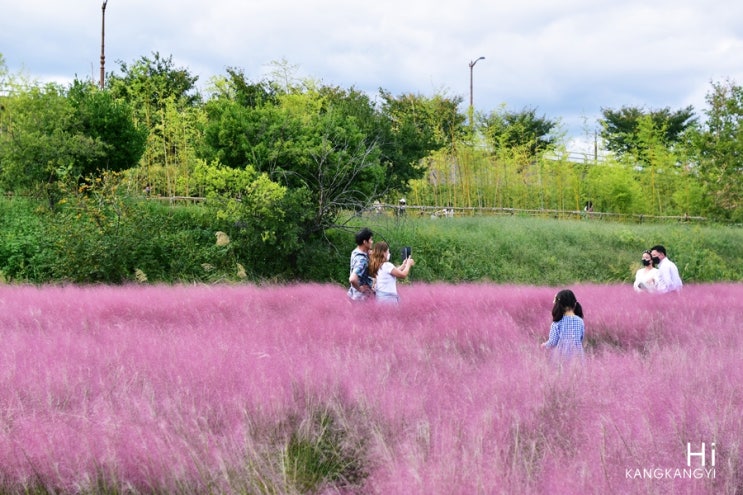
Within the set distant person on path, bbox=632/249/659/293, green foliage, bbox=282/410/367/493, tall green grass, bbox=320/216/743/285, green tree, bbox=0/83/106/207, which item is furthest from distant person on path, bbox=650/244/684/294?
green tree, bbox=0/83/106/207

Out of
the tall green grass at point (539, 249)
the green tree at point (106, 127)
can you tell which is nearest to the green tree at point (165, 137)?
the green tree at point (106, 127)

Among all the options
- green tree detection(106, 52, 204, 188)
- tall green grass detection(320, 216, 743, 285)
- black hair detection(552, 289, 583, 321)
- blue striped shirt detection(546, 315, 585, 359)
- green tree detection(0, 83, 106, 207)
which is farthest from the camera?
green tree detection(106, 52, 204, 188)

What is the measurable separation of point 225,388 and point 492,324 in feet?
12.4

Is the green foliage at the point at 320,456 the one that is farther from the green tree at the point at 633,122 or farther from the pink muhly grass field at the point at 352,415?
the green tree at the point at 633,122

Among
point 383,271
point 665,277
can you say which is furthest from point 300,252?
point 665,277

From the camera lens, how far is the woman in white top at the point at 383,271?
25.7 ft

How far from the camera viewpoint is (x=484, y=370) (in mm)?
4969

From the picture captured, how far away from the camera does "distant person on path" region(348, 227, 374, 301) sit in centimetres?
792

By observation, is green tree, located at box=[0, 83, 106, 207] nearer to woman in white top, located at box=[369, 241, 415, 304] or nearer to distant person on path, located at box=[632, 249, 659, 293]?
woman in white top, located at box=[369, 241, 415, 304]

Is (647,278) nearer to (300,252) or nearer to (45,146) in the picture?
(300,252)

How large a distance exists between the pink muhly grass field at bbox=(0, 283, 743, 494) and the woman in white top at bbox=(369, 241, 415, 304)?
125 cm

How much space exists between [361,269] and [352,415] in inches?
164

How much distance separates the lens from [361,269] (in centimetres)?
802

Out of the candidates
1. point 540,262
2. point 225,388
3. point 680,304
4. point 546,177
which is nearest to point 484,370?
point 225,388
